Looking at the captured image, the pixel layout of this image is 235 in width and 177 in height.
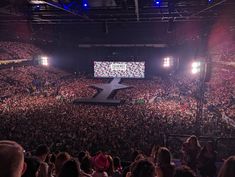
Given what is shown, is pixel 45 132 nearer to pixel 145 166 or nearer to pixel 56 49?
pixel 145 166

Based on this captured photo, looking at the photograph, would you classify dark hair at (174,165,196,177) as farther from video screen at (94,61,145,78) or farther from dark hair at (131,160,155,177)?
video screen at (94,61,145,78)

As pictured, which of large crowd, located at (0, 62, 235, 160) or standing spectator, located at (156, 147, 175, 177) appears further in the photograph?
large crowd, located at (0, 62, 235, 160)

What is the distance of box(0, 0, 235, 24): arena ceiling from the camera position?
1015cm

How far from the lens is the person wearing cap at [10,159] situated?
1.93 m

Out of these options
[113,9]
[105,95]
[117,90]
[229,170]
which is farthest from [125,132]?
[117,90]

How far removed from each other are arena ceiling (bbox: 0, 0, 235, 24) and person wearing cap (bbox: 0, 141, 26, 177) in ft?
26.0

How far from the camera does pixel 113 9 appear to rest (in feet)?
36.8

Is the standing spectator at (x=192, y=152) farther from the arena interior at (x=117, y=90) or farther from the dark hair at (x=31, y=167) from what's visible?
the dark hair at (x=31, y=167)

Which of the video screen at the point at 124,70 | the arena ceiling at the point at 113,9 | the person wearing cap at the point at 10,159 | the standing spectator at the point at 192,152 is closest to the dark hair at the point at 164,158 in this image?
the standing spectator at the point at 192,152

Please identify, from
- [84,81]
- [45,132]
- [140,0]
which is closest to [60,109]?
[45,132]

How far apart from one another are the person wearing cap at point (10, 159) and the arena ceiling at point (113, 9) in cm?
791

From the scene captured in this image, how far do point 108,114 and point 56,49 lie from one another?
2642 centimetres

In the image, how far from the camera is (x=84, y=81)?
38.2 metres

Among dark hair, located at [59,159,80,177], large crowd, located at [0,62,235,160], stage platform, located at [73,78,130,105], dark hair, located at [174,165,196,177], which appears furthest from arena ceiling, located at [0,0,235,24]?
stage platform, located at [73,78,130,105]
